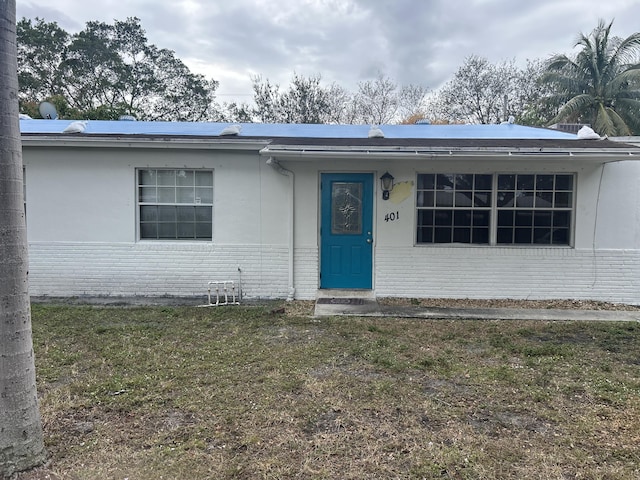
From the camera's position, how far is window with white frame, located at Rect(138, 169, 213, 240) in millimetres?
7680

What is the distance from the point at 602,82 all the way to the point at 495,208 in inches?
768

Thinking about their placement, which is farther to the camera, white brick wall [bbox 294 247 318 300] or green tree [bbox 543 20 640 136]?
green tree [bbox 543 20 640 136]

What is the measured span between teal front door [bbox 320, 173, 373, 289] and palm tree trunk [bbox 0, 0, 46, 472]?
5385mm

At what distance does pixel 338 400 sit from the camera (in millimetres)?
3721

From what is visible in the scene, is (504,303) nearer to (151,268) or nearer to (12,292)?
(151,268)

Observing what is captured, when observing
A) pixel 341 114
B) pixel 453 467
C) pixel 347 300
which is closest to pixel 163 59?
pixel 341 114

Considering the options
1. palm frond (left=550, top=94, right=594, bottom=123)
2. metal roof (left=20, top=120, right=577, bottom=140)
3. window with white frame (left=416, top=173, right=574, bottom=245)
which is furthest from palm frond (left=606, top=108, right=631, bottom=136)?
window with white frame (left=416, top=173, right=574, bottom=245)

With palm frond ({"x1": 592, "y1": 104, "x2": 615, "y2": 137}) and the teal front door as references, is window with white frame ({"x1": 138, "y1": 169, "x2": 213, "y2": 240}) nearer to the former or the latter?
the teal front door

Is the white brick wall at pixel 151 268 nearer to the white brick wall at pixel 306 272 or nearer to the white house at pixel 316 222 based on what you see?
the white house at pixel 316 222

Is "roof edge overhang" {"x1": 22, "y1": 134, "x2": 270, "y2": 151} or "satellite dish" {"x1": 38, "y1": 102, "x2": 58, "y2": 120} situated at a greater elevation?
"satellite dish" {"x1": 38, "y1": 102, "x2": 58, "y2": 120}

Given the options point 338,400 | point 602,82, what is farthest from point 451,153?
point 602,82

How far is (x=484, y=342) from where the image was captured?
17.8 ft

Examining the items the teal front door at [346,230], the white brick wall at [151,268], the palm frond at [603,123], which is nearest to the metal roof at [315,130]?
the teal front door at [346,230]

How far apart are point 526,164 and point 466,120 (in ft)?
72.8
